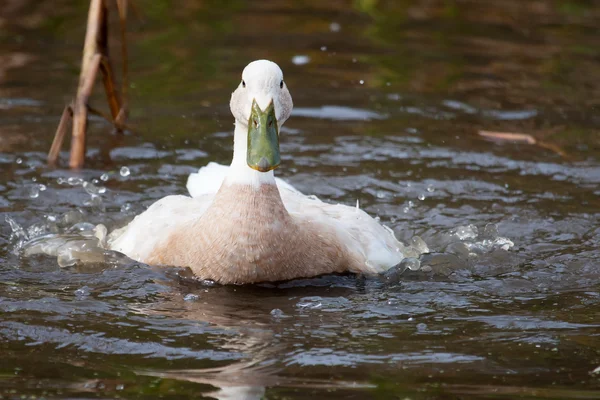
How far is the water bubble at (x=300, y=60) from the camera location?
10266mm

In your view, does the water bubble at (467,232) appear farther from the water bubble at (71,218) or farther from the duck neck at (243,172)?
the water bubble at (71,218)

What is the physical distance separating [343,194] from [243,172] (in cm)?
199

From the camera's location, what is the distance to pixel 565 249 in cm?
622

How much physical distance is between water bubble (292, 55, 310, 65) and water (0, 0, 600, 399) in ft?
0.10

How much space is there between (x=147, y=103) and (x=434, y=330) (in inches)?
191

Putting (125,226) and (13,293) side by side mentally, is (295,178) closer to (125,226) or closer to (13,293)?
(125,226)

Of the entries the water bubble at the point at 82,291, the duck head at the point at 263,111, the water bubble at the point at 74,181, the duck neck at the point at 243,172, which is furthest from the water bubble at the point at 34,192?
the duck head at the point at 263,111

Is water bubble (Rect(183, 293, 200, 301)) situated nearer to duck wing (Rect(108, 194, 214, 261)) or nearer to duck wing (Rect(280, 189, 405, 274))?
duck wing (Rect(108, 194, 214, 261))

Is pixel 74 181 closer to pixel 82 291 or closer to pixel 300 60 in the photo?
pixel 82 291

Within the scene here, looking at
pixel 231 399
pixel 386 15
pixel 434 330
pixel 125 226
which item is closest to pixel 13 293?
pixel 125 226

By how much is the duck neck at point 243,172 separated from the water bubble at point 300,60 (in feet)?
16.1

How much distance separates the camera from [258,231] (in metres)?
5.27

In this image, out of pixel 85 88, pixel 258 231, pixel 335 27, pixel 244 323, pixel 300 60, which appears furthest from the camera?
pixel 335 27

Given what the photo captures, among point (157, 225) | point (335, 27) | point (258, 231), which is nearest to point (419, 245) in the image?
point (258, 231)
